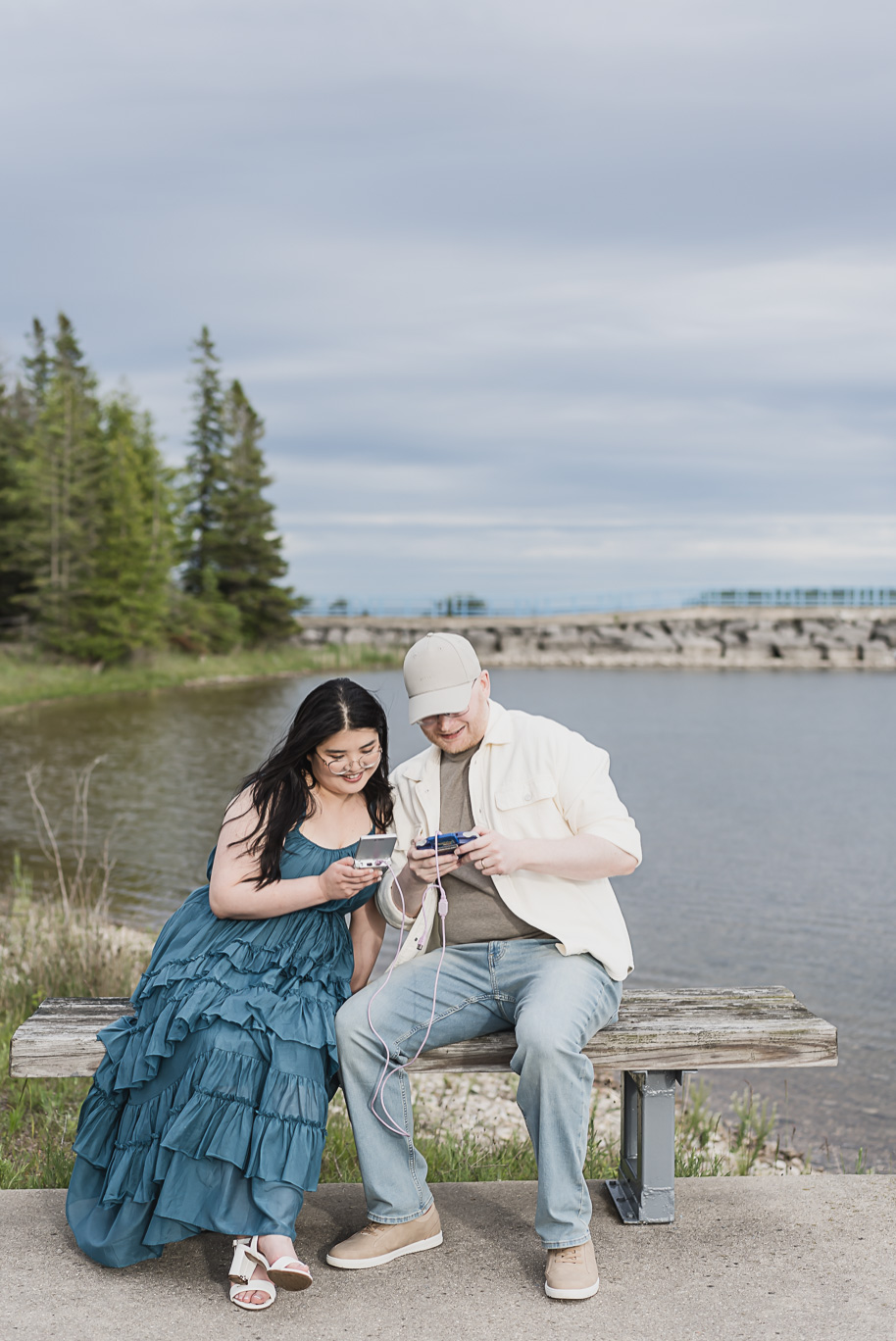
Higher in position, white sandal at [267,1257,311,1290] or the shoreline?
the shoreline

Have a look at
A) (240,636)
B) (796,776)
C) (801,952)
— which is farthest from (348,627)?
(801,952)

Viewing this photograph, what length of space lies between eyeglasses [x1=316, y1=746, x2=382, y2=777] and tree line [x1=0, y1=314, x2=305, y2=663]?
108 ft

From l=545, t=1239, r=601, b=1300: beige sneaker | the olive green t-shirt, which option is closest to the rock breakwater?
the olive green t-shirt

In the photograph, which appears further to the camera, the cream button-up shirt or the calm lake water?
the calm lake water

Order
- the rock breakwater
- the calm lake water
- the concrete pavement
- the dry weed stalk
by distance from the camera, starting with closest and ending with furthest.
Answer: the concrete pavement → the calm lake water → the dry weed stalk → the rock breakwater

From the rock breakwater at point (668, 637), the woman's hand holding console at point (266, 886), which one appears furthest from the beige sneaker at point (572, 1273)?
the rock breakwater at point (668, 637)

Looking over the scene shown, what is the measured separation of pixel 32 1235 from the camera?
324 cm

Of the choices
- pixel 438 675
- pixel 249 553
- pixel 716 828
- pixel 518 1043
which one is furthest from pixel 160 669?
pixel 518 1043

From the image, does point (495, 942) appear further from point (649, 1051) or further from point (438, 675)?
point (438, 675)

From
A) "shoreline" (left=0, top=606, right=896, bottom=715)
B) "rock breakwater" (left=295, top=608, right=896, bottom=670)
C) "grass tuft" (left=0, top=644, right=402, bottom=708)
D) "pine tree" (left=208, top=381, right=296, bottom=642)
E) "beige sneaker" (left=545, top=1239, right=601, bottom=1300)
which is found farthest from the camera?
"rock breakwater" (left=295, top=608, right=896, bottom=670)

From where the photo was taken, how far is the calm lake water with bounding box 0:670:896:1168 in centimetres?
683

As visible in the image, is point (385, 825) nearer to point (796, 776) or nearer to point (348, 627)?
point (796, 776)

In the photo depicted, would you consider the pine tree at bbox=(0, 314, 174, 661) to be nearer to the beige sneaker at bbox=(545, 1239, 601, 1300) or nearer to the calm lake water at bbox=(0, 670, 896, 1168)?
the calm lake water at bbox=(0, 670, 896, 1168)

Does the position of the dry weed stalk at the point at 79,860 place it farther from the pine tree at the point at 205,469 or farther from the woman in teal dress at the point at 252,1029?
the pine tree at the point at 205,469
